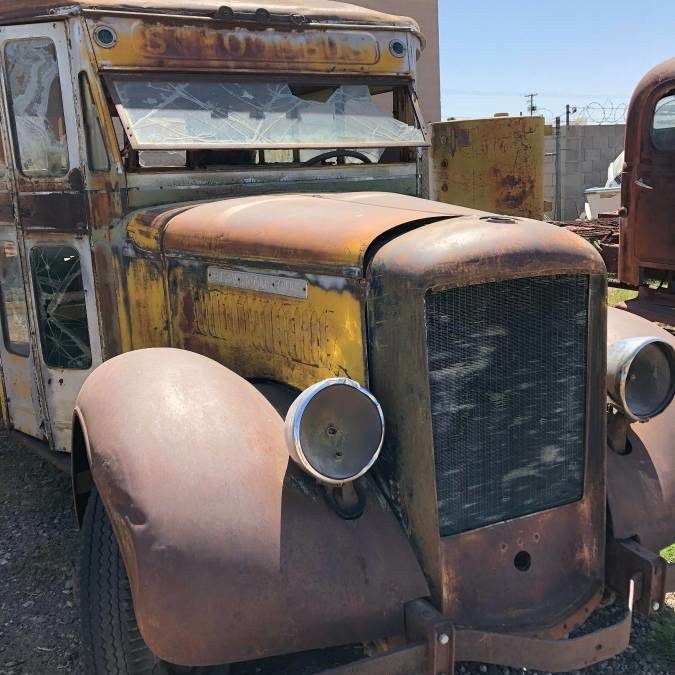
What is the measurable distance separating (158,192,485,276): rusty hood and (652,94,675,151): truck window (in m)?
5.45

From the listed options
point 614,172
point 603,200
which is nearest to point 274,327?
point 603,200

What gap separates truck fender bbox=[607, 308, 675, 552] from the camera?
2846 mm

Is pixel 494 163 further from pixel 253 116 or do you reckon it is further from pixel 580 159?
pixel 580 159

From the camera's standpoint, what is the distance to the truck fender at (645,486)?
285 centimetres

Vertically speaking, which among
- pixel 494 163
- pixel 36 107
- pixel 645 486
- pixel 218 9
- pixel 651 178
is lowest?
pixel 645 486

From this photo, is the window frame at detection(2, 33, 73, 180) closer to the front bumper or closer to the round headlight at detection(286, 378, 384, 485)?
the round headlight at detection(286, 378, 384, 485)

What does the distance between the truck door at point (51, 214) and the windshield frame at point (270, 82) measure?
0.29 metres

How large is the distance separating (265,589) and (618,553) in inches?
50.8

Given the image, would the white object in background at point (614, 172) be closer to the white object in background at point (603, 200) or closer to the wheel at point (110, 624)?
the white object in background at point (603, 200)

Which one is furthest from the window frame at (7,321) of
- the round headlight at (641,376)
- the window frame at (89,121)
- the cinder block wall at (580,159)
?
the cinder block wall at (580,159)

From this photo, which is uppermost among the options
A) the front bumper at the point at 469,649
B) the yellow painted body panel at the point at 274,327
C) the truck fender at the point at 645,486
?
the yellow painted body panel at the point at 274,327

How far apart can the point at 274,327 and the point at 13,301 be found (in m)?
2.08

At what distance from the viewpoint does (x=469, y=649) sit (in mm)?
2363

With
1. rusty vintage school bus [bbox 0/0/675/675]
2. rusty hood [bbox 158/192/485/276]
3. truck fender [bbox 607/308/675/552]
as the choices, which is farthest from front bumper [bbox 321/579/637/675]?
rusty hood [bbox 158/192/485/276]
